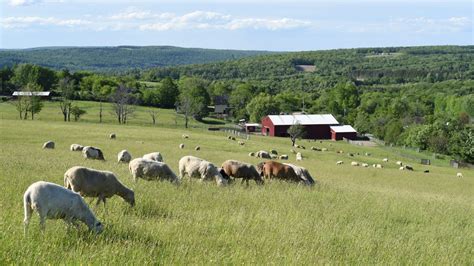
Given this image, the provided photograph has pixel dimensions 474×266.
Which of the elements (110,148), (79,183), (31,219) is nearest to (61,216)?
(31,219)

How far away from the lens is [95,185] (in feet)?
41.9

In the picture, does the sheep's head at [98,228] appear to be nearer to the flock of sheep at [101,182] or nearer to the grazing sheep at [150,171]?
the flock of sheep at [101,182]

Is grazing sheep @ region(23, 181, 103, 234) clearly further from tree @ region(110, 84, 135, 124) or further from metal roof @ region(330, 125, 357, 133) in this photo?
metal roof @ region(330, 125, 357, 133)

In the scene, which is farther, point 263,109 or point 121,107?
point 263,109

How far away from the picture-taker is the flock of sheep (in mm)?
9062

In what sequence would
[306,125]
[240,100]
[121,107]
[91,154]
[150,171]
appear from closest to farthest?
[150,171] → [91,154] → [121,107] → [306,125] → [240,100]

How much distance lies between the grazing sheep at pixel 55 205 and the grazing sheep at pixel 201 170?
908 centimetres

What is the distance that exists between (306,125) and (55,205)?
4068 inches

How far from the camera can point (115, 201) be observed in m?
13.2

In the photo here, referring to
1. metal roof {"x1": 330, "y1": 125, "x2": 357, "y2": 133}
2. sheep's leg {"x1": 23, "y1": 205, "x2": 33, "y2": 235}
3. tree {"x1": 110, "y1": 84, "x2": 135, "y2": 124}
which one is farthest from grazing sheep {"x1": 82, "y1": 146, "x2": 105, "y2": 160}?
metal roof {"x1": 330, "y1": 125, "x2": 357, "y2": 133}

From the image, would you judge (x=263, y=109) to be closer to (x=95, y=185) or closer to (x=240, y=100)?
(x=240, y=100)

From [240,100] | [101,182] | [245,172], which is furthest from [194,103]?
[101,182]

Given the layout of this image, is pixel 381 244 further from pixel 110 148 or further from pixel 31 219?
pixel 110 148

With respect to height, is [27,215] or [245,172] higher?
[27,215]
